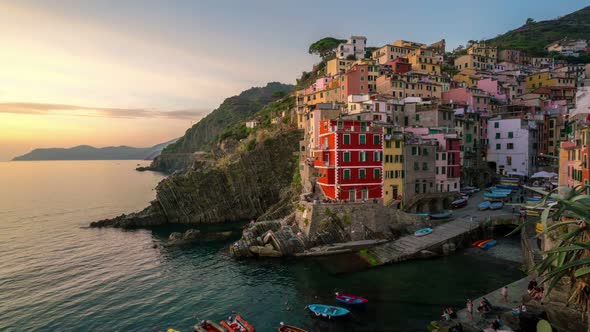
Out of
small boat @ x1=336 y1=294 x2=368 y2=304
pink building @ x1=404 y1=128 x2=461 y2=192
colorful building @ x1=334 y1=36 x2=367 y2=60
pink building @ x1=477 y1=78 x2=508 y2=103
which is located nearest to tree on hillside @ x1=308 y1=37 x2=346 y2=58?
colorful building @ x1=334 y1=36 x2=367 y2=60

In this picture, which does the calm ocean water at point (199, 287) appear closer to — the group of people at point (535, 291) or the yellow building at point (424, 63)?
the group of people at point (535, 291)

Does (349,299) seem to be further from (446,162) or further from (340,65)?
(340,65)

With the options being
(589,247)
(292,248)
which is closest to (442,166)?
(292,248)

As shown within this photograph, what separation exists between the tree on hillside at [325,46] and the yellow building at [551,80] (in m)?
72.9

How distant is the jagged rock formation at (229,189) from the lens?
263ft

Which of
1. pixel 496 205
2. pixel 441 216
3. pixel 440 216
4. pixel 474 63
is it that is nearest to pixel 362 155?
pixel 440 216

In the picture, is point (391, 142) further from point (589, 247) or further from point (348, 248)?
point (589, 247)

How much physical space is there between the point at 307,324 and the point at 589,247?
2265 centimetres

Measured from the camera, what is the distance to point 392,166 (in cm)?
5700

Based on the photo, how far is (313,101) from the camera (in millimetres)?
98375

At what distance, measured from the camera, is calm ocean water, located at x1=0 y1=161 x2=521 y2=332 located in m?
33.0

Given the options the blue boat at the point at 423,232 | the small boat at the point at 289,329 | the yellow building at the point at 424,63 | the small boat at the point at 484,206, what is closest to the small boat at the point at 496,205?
the small boat at the point at 484,206

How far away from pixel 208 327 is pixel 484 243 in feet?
135

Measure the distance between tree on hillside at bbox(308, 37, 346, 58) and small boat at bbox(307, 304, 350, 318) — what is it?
401 feet
